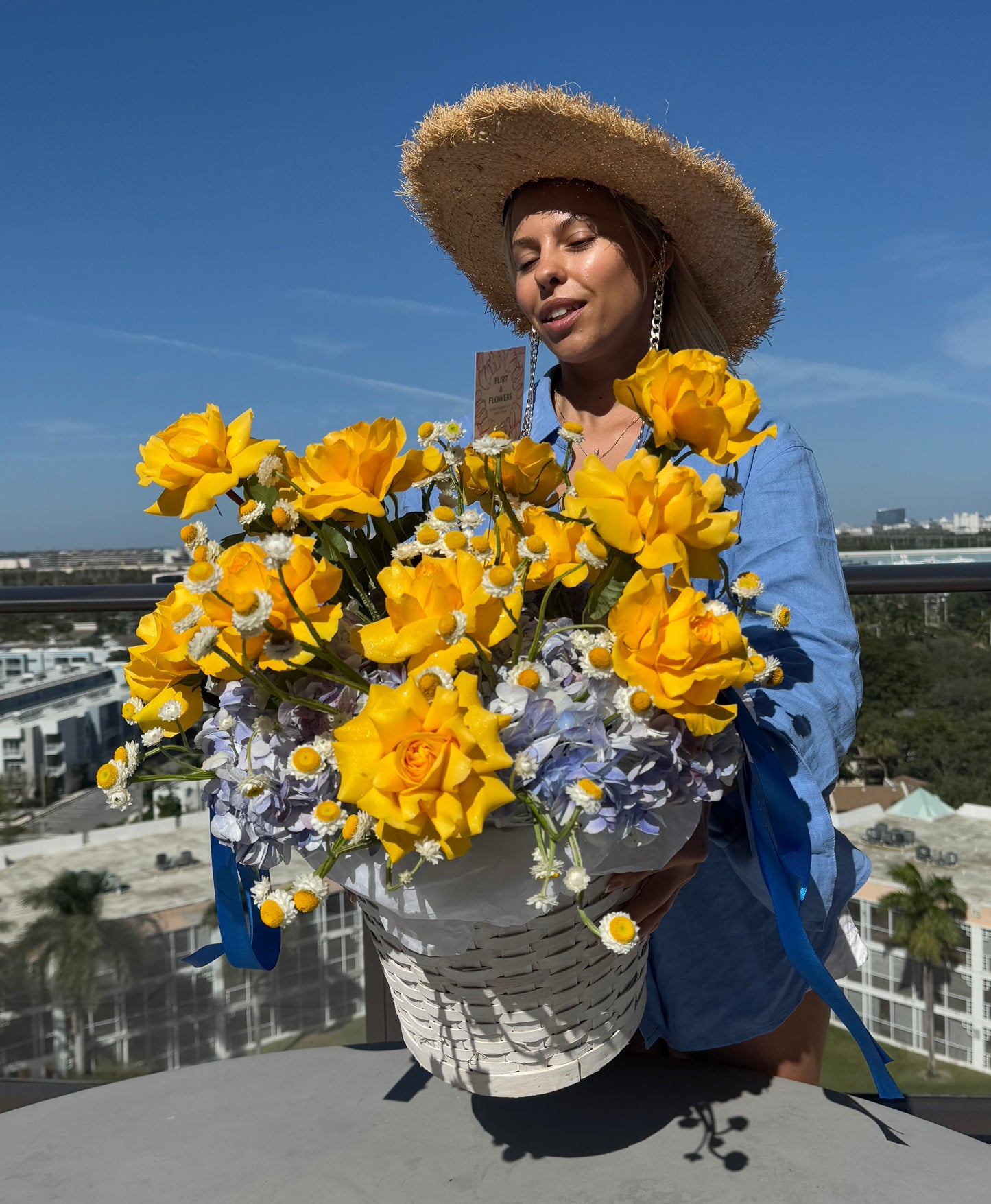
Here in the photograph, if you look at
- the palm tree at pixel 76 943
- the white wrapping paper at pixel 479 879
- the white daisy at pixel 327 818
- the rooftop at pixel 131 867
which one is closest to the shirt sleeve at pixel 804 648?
the white wrapping paper at pixel 479 879

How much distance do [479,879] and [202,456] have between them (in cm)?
37

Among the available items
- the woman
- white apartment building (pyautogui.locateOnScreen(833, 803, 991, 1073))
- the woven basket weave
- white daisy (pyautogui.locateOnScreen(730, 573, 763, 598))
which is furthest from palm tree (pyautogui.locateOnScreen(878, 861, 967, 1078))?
white daisy (pyautogui.locateOnScreen(730, 573, 763, 598))

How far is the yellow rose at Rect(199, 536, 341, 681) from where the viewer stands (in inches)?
23.6

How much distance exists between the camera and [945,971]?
1.89 m

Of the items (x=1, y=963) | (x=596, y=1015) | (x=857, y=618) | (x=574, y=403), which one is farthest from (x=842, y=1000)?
(x=1, y=963)

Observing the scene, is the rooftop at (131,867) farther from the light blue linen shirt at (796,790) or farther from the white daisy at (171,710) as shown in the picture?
the white daisy at (171,710)

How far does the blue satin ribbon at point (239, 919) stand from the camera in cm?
84

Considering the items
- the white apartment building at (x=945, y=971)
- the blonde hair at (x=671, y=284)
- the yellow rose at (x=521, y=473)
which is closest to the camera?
the yellow rose at (x=521, y=473)

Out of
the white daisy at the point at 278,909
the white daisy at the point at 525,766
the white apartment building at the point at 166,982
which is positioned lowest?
the white apartment building at the point at 166,982

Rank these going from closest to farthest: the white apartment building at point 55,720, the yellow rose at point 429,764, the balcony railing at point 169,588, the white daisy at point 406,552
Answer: the yellow rose at point 429,764, the white daisy at point 406,552, the balcony railing at point 169,588, the white apartment building at point 55,720

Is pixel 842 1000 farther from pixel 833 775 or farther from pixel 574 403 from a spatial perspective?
pixel 574 403

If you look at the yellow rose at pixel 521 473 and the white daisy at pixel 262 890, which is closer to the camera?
the white daisy at pixel 262 890

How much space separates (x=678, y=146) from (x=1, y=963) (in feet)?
6.62

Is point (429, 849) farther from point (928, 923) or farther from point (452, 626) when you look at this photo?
point (928, 923)
